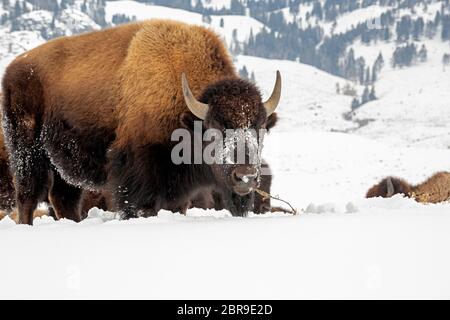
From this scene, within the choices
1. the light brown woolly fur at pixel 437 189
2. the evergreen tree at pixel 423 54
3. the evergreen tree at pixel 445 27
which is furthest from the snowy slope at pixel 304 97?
the light brown woolly fur at pixel 437 189

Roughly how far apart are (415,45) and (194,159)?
181 metres

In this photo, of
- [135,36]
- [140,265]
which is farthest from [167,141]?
[140,265]

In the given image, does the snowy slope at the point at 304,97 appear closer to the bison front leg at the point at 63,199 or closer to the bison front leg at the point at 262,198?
the bison front leg at the point at 262,198

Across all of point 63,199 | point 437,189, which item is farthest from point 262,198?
point 63,199

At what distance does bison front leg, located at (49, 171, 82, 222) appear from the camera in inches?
346

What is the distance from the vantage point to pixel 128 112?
6965 millimetres

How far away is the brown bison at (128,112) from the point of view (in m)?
6.30

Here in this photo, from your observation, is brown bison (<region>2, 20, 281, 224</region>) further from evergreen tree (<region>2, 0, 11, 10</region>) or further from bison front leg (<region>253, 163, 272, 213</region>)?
evergreen tree (<region>2, 0, 11, 10</region>)

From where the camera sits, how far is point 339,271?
10.7ft

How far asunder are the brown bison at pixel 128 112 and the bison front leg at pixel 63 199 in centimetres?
3

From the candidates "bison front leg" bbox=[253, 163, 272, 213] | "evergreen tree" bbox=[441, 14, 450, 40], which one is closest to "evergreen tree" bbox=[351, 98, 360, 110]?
"evergreen tree" bbox=[441, 14, 450, 40]

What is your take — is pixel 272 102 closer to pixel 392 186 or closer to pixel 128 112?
pixel 128 112
